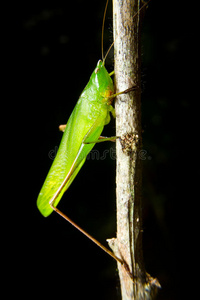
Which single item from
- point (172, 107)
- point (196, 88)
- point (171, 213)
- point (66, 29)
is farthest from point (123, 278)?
point (66, 29)

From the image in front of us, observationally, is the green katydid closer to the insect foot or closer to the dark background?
the insect foot

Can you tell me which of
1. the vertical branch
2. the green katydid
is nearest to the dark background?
the green katydid

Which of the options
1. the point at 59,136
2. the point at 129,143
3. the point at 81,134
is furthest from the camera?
the point at 59,136

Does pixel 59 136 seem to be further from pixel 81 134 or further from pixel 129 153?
pixel 129 153

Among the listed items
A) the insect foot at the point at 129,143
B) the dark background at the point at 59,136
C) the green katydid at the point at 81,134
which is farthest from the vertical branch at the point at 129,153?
the dark background at the point at 59,136

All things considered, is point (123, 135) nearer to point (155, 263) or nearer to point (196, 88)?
point (196, 88)

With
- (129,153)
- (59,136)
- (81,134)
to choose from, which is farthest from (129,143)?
(59,136)

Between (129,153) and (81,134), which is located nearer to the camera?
(129,153)
